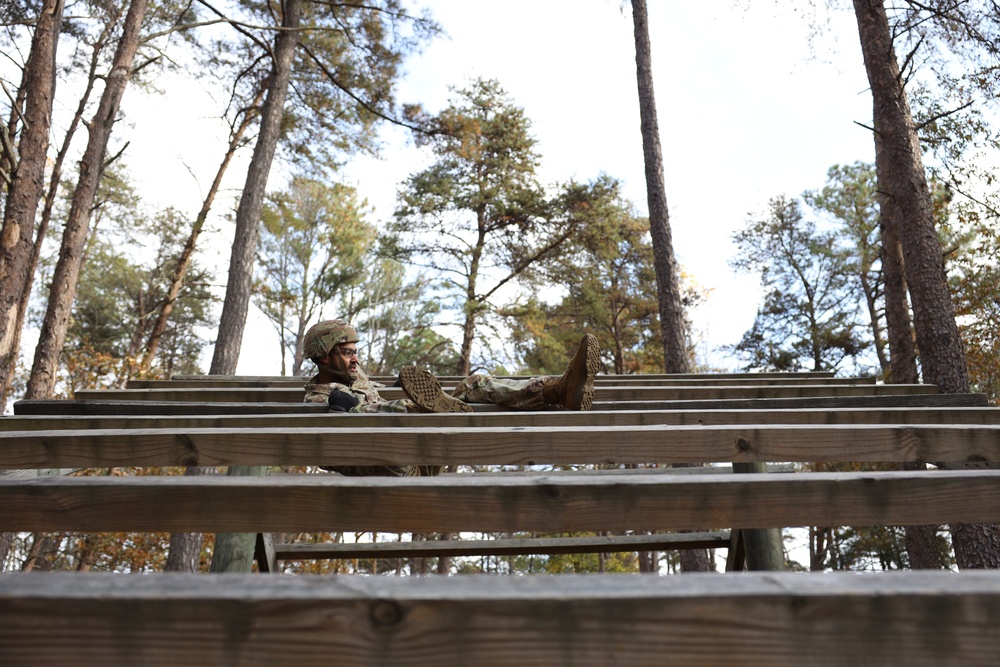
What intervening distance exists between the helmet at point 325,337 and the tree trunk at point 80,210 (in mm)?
6161

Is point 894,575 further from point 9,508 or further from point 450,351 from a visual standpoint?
point 450,351

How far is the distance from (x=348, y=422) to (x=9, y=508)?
1395 mm

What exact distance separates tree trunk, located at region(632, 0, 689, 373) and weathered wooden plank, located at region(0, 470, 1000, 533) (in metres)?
7.88

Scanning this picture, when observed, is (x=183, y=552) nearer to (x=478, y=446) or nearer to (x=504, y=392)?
(x=504, y=392)

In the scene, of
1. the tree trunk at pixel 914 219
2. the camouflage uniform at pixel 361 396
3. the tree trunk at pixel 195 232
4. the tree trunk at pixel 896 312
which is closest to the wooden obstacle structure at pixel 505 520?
the camouflage uniform at pixel 361 396

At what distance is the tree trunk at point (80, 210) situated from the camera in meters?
Result: 9.30

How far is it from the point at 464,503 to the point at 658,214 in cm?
921

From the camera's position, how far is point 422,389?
3.74 metres

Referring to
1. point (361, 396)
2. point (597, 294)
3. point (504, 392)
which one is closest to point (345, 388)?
point (361, 396)

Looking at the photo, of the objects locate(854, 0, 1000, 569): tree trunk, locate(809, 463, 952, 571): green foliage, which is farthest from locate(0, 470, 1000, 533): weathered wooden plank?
locate(809, 463, 952, 571): green foliage

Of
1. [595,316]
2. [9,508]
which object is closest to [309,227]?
[595,316]

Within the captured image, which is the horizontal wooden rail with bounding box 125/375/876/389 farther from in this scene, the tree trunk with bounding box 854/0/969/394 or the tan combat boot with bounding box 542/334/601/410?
the tree trunk with bounding box 854/0/969/394

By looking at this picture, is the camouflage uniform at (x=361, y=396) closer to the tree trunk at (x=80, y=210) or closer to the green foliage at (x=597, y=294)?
the tree trunk at (x=80, y=210)

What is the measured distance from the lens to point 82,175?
9516mm
